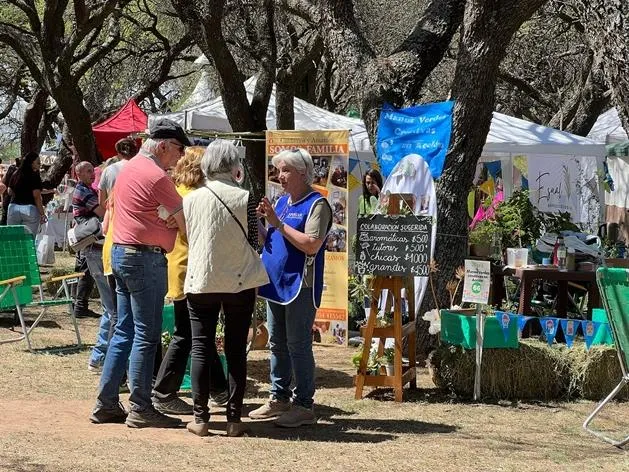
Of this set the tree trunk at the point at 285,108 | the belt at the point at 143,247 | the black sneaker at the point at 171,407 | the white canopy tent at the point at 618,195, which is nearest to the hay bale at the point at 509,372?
the black sneaker at the point at 171,407

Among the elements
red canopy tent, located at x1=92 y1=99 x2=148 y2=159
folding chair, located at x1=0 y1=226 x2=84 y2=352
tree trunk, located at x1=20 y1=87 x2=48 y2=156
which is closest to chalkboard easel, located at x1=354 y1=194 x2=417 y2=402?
folding chair, located at x1=0 y1=226 x2=84 y2=352

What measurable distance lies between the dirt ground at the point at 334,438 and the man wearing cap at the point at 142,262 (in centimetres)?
17

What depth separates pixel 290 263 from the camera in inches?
237

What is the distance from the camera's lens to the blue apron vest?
19.6 feet

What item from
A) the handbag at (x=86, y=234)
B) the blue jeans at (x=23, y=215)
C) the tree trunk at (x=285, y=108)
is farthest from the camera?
the tree trunk at (x=285, y=108)

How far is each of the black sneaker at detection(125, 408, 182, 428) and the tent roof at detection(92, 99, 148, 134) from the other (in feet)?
35.5

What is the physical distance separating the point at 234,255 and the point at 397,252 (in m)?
1.71

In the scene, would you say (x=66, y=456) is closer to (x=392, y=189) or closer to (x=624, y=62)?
(x=624, y=62)

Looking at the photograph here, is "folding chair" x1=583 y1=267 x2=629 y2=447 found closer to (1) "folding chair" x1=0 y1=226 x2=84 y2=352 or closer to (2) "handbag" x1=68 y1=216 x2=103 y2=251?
(2) "handbag" x1=68 y1=216 x2=103 y2=251

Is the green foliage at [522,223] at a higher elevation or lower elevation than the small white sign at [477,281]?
higher

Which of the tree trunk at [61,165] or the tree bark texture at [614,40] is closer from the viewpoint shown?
the tree bark texture at [614,40]

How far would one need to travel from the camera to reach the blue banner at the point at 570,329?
7.60 metres

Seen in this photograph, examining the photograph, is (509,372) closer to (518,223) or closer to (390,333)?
(390,333)

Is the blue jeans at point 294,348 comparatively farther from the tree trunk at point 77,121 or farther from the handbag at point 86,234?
the tree trunk at point 77,121
